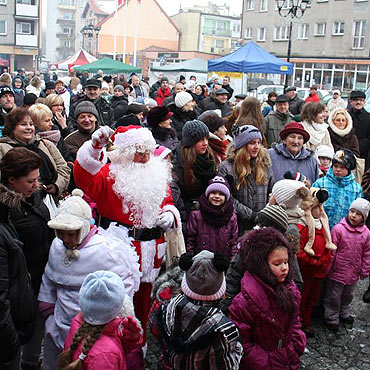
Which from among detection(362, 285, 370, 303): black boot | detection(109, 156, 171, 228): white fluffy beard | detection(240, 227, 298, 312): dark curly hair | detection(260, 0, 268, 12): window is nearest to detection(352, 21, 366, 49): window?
detection(260, 0, 268, 12): window

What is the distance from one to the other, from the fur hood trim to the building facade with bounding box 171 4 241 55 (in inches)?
2454

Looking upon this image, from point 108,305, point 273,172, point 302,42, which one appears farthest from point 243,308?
point 302,42

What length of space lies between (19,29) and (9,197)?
55750mm

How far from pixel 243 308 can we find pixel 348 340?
2020mm

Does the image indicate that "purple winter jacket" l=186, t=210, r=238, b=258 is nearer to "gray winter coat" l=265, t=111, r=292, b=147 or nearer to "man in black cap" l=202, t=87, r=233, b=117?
"gray winter coat" l=265, t=111, r=292, b=147

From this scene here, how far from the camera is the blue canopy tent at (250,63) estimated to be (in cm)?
1423

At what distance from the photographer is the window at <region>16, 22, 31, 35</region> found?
5272 cm

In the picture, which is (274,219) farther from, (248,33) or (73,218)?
(248,33)

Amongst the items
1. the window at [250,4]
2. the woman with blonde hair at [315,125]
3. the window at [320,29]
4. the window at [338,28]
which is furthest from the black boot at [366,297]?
the window at [250,4]

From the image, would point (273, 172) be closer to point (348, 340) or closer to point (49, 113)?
point (348, 340)

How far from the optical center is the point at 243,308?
313cm

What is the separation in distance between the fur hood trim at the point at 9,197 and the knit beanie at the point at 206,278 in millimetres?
1074

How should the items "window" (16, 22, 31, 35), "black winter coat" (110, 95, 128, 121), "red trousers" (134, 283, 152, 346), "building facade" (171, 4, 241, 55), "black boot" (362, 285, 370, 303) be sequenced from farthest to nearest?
"building facade" (171, 4, 241, 55) < "window" (16, 22, 31, 35) < "black winter coat" (110, 95, 128, 121) < "black boot" (362, 285, 370, 303) < "red trousers" (134, 283, 152, 346)

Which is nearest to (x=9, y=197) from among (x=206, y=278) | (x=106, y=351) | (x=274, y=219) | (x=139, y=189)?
(x=106, y=351)
